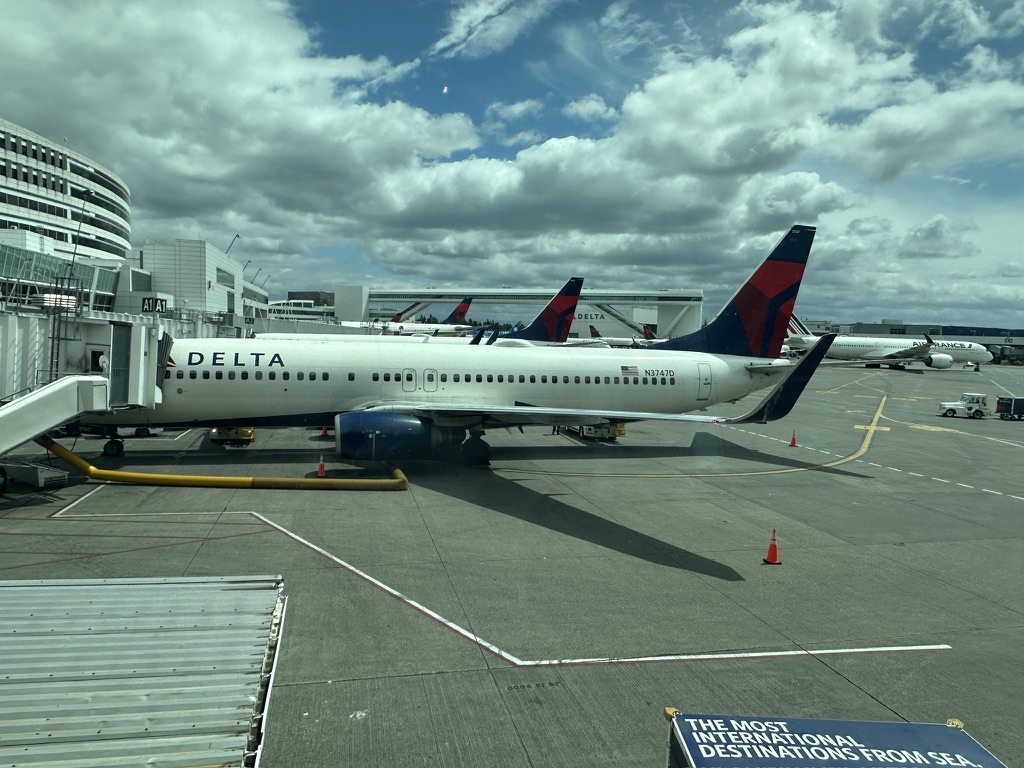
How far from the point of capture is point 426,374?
23828 mm

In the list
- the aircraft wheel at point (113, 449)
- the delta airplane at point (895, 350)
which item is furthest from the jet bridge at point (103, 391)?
the delta airplane at point (895, 350)

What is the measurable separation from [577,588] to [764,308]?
1827 cm

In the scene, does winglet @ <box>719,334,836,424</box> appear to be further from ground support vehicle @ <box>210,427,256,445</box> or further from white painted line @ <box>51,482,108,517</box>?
ground support vehicle @ <box>210,427,256,445</box>

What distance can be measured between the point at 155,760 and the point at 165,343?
20108 mm

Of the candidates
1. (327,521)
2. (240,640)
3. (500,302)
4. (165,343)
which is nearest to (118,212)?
(500,302)

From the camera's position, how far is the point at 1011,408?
42844mm

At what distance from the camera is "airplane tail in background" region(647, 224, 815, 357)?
86.4 feet

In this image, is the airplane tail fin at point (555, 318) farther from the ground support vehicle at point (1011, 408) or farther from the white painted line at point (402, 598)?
the white painted line at point (402, 598)

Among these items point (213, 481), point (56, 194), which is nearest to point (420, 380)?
point (213, 481)

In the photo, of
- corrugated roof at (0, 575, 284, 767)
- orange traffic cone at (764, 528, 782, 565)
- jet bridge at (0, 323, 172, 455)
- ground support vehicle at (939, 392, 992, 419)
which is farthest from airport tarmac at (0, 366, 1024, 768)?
ground support vehicle at (939, 392, 992, 419)

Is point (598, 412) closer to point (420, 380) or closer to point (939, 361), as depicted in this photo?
point (420, 380)

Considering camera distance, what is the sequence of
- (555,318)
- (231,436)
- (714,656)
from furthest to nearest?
(555,318)
(231,436)
(714,656)

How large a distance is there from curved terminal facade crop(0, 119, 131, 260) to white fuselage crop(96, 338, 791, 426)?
6918 centimetres

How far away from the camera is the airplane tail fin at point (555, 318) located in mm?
58031
